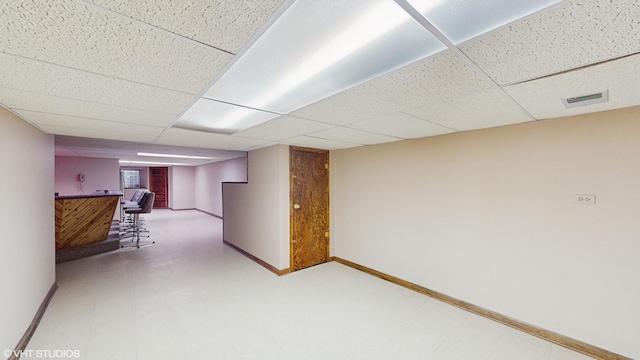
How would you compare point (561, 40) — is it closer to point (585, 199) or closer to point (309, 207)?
point (585, 199)

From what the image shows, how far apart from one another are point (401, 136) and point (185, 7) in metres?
2.73

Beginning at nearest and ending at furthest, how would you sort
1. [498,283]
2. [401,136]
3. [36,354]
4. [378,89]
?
[378,89]
[36,354]
[498,283]
[401,136]

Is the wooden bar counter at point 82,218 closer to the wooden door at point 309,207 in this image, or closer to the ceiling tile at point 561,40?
the wooden door at point 309,207

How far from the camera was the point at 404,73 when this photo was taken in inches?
54.1

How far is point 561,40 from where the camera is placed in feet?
3.41

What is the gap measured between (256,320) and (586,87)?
10.7 feet

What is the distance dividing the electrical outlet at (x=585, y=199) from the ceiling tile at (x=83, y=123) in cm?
408

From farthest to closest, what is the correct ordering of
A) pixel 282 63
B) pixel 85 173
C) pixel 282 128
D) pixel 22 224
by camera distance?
pixel 85 173 → pixel 282 128 → pixel 22 224 → pixel 282 63

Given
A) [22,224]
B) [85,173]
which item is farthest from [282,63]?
[85,173]

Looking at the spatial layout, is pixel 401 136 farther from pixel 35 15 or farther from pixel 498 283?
pixel 35 15

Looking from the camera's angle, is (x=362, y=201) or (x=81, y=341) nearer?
(x=81, y=341)

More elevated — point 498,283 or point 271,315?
point 498,283

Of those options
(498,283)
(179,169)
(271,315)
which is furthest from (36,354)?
(179,169)

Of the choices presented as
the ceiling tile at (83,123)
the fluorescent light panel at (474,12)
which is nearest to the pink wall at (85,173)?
the ceiling tile at (83,123)
